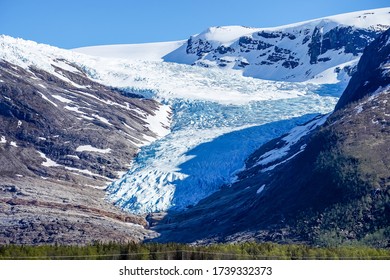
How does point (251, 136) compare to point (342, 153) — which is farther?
point (251, 136)

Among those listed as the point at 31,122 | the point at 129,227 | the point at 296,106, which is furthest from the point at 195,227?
the point at 296,106

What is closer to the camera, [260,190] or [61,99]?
[260,190]

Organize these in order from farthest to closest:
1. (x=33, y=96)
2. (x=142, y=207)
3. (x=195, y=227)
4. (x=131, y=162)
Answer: (x=33, y=96)
(x=131, y=162)
(x=142, y=207)
(x=195, y=227)

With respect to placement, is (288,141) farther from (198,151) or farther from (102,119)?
(102,119)

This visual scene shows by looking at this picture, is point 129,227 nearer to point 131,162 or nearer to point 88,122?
point 131,162

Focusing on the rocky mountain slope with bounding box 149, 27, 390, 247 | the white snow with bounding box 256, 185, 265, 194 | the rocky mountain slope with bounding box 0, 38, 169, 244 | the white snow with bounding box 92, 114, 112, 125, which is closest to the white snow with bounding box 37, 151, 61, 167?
the rocky mountain slope with bounding box 0, 38, 169, 244

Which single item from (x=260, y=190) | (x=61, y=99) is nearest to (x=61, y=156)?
(x=61, y=99)
